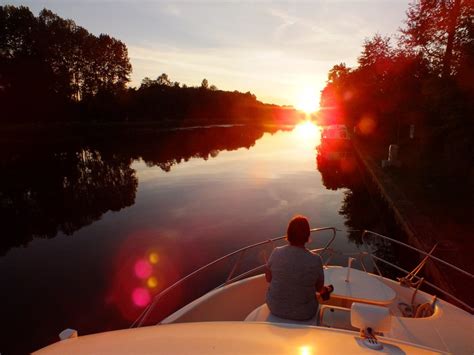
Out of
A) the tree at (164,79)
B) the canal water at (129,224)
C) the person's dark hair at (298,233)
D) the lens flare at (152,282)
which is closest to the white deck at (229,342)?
the person's dark hair at (298,233)

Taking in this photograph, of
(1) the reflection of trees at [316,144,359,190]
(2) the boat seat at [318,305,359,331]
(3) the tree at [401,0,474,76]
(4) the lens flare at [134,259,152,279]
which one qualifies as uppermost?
(3) the tree at [401,0,474,76]

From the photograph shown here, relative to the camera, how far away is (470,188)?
14.4 meters

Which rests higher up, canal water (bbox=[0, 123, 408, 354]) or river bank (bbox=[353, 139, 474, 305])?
river bank (bbox=[353, 139, 474, 305])

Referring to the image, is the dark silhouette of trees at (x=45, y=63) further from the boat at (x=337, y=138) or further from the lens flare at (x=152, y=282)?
the lens flare at (x=152, y=282)

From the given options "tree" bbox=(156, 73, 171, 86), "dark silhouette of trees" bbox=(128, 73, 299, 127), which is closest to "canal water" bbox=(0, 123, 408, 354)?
"dark silhouette of trees" bbox=(128, 73, 299, 127)

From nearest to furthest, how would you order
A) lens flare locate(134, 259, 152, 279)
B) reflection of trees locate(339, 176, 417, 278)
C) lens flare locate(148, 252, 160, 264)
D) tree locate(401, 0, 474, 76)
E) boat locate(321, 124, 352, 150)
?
1. lens flare locate(134, 259, 152, 279)
2. reflection of trees locate(339, 176, 417, 278)
3. lens flare locate(148, 252, 160, 264)
4. tree locate(401, 0, 474, 76)
5. boat locate(321, 124, 352, 150)

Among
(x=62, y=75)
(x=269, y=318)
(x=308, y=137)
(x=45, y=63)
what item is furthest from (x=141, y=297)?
(x=62, y=75)

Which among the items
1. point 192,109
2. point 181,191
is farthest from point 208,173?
point 192,109

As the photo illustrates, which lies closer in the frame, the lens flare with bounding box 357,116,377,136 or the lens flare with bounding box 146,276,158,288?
the lens flare with bounding box 146,276,158,288

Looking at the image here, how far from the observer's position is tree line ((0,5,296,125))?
195 feet

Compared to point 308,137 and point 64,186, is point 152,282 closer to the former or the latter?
point 64,186

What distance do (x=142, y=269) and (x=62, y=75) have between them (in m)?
67.4

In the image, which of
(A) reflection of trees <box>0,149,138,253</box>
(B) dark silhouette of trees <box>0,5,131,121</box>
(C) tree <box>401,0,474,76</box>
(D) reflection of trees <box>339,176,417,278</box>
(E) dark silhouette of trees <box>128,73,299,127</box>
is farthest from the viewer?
(E) dark silhouette of trees <box>128,73,299,127</box>

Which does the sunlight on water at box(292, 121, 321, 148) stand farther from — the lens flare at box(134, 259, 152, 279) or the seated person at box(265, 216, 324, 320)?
the seated person at box(265, 216, 324, 320)
